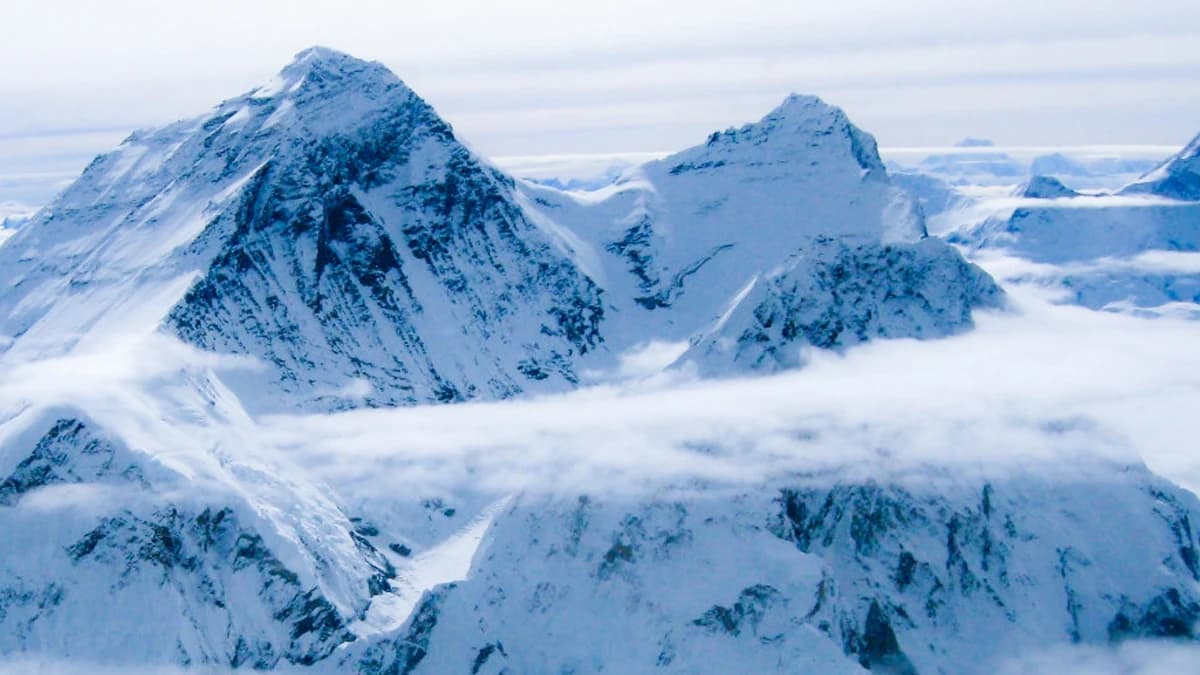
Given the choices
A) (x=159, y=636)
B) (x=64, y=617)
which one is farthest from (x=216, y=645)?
(x=64, y=617)

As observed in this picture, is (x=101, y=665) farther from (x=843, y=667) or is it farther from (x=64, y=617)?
(x=843, y=667)

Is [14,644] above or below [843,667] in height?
above

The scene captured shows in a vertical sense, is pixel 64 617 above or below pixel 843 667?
above

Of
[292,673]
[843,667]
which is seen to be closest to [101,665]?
[292,673]

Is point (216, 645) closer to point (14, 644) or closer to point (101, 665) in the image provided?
point (101, 665)

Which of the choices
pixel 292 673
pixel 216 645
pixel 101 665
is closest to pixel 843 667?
pixel 292 673

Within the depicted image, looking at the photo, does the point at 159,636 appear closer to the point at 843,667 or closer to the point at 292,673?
the point at 292,673
